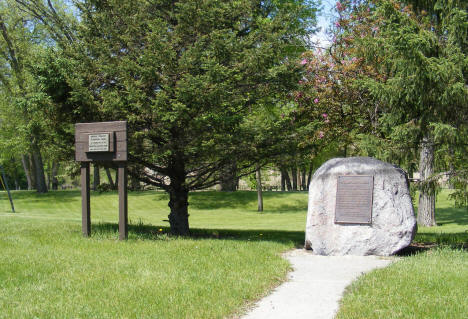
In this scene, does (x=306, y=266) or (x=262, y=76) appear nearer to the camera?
(x=306, y=266)

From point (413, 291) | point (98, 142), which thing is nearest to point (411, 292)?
point (413, 291)

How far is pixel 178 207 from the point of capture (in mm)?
11188

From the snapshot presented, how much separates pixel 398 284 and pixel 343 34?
9.82m

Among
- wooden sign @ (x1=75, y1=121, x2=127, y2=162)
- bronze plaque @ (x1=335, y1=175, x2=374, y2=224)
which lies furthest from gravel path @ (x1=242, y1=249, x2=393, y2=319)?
wooden sign @ (x1=75, y1=121, x2=127, y2=162)

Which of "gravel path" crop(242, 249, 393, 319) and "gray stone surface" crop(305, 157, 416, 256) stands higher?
"gray stone surface" crop(305, 157, 416, 256)

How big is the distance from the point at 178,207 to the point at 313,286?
5710mm

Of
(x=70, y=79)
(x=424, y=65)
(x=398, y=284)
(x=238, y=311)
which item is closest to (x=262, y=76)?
(x=424, y=65)

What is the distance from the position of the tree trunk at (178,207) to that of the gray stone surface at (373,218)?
350 centimetres

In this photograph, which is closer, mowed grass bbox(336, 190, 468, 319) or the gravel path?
mowed grass bbox(336, 190, 468, 319)

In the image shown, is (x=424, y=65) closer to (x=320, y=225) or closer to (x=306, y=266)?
(x=320, y=225)

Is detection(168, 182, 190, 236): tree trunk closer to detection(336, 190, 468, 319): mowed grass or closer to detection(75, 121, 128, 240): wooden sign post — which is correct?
detection(75, 121, 128, 240): wooden sign post

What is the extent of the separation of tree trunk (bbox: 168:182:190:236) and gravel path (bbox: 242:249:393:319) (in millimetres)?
3323

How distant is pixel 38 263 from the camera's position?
22.7 feet

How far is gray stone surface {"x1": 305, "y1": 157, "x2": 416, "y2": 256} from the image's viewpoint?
8.50 m
